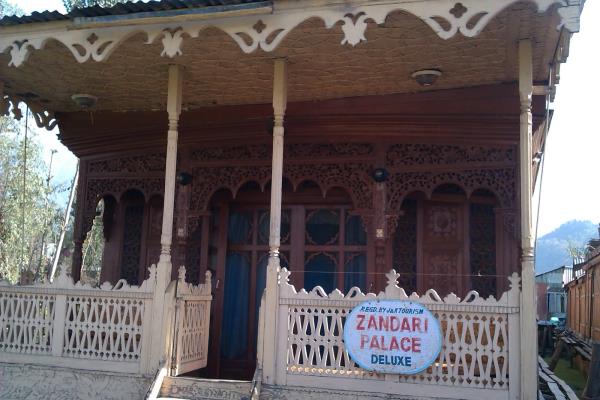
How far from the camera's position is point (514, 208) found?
6496mm

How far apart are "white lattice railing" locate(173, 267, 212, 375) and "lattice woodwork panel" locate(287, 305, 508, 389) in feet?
3.75

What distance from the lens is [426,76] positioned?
20.4ft

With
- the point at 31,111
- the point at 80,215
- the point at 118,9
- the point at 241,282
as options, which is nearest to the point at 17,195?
the point at 80,215

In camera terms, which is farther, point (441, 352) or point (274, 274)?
point (274, 274)

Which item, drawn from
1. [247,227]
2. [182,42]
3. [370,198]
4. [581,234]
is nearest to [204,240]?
[247,227]

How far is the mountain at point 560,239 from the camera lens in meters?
148

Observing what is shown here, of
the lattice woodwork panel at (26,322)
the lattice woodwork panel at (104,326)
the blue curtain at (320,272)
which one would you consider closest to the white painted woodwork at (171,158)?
the lattice woodwork panel at (104,326)

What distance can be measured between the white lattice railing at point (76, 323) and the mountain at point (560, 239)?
14822 cm

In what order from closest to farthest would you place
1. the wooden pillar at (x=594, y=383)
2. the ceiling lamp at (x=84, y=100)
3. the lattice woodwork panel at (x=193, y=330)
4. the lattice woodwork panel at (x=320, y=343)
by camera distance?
the lattice woodwork panel at (x=320, y=343), the lattice woodwork panel at (x=193, y=330), the ceiling lamp at (x=84, y=100), the wooden pillar at (x=594, y=383)

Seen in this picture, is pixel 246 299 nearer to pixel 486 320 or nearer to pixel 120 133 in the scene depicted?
pixel 120 133

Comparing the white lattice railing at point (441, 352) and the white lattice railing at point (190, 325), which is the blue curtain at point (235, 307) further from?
the white lattice railing at point (441, 352)

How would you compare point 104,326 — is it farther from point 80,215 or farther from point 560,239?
point 560,239

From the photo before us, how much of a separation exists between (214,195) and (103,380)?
9.26ft

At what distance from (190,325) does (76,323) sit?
3.66ft
